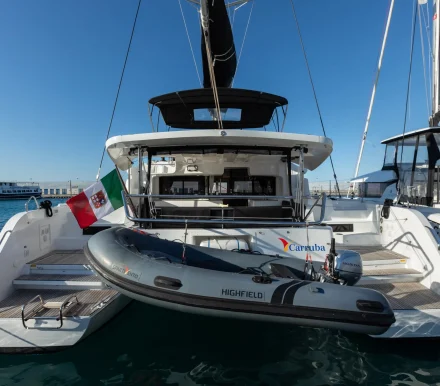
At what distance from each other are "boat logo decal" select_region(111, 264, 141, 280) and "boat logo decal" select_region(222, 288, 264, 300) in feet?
2.76

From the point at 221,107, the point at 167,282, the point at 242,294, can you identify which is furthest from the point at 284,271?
the point at 221,107

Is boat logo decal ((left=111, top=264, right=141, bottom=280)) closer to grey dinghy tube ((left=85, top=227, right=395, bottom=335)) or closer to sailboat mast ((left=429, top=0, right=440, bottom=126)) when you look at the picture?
grey dinghy tube ((left=85, top=227, right=395, bottom=335))

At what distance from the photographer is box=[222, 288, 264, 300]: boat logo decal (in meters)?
2.81

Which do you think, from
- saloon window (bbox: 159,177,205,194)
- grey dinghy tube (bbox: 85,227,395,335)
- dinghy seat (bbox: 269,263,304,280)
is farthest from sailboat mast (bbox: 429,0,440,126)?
grey dinghy tube (bbox: 85,227,395,335)

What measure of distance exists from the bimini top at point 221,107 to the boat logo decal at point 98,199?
209 centimetres

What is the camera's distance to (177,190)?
261 inches

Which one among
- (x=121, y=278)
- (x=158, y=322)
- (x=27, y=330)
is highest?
(x=121, y=278)

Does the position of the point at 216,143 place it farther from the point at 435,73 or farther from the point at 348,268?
the point at 435,73

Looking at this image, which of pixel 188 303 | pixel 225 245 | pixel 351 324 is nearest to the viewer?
pixel 351 324

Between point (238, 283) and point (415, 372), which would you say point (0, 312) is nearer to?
point (238, 283)

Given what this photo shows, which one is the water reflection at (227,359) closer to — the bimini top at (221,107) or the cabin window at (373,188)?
the bimini top at (221,107)

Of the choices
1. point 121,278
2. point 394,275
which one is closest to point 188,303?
point 121,278

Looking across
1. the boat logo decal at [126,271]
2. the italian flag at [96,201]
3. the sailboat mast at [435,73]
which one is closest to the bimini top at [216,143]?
the italian flag at [96,201]

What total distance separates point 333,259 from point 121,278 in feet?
6.95
